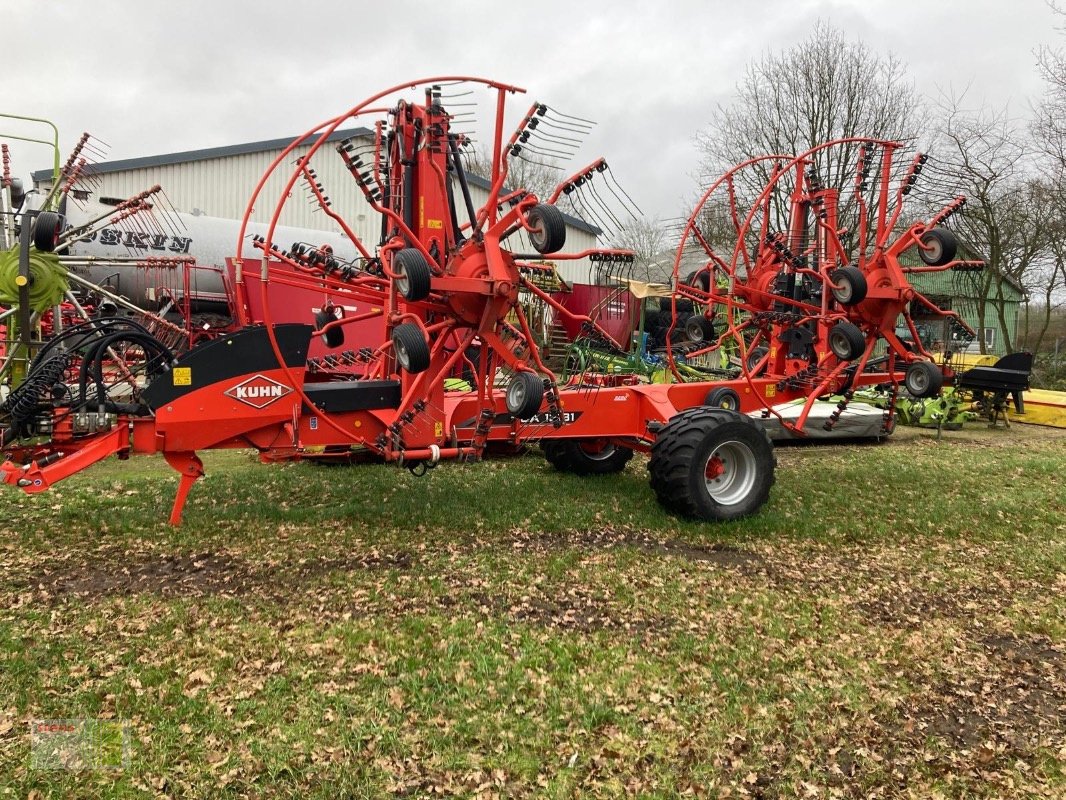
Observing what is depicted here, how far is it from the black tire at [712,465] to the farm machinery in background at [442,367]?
0.7 inches

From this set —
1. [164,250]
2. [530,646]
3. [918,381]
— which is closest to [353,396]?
[530,646]

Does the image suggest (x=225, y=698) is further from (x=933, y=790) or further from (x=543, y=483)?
(x=543, y=483)

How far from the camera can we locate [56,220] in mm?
5531

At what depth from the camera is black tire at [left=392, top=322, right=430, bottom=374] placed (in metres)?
5.03

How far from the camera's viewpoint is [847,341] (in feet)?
24.6

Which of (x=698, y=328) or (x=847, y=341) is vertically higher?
(x=698, y=328)

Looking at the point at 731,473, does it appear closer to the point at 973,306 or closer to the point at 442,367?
the point at 442,367

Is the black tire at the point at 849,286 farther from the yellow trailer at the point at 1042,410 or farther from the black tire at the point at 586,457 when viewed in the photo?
the yellow trailer at the point at 1042,410

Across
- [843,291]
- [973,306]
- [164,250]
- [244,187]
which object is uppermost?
[244,187]

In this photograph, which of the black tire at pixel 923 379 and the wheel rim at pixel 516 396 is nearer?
the wheel rim at pixel 516 396

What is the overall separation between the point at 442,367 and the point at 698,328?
3.84 meters

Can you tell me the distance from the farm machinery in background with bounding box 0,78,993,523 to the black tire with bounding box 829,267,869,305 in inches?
0.9

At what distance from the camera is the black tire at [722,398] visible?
24.6ft

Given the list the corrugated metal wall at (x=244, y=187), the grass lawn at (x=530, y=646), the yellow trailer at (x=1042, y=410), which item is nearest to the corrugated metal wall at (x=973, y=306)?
the yellow trailer at (x=1042, y=410)
